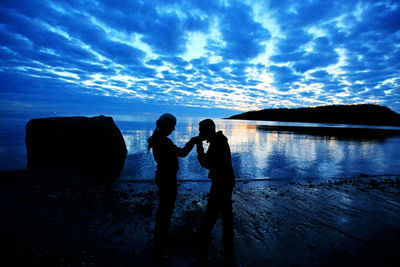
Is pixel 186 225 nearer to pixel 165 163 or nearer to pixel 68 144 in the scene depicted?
pixel 165 163

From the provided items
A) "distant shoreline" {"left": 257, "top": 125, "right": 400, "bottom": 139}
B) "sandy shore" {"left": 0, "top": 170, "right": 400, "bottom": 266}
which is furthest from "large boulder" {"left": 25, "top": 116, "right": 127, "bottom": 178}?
"distant shoreline" {"left": 257, "top": 125, "right": 400, "bottom": 139}

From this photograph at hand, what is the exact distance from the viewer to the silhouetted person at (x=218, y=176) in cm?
409

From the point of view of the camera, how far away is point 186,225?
18.9 ft

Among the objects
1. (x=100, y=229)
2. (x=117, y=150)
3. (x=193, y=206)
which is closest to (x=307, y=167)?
(x=193, y=206)

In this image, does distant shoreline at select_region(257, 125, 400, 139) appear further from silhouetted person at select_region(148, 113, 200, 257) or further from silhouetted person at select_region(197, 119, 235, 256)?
silhouetted person at select_region(148, 113, 200, 257)

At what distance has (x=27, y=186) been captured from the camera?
330 inches

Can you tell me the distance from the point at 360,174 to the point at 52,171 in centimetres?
2046

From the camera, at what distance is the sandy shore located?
14.1 ft

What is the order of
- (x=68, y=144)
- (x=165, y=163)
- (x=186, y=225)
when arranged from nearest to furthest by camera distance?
(x=165, y=163) → (x=186, y=225) → (x=68, y=144)

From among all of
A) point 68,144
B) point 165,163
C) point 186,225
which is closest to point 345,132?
point 186,225

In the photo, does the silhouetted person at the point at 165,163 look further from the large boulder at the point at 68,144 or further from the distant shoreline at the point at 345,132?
the distant shoreline at the point at 345,132

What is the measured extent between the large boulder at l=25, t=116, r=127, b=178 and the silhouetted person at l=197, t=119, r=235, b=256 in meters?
10.9

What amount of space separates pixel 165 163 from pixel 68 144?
14.3 metres

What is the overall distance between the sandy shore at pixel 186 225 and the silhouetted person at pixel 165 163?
2.52 feet
